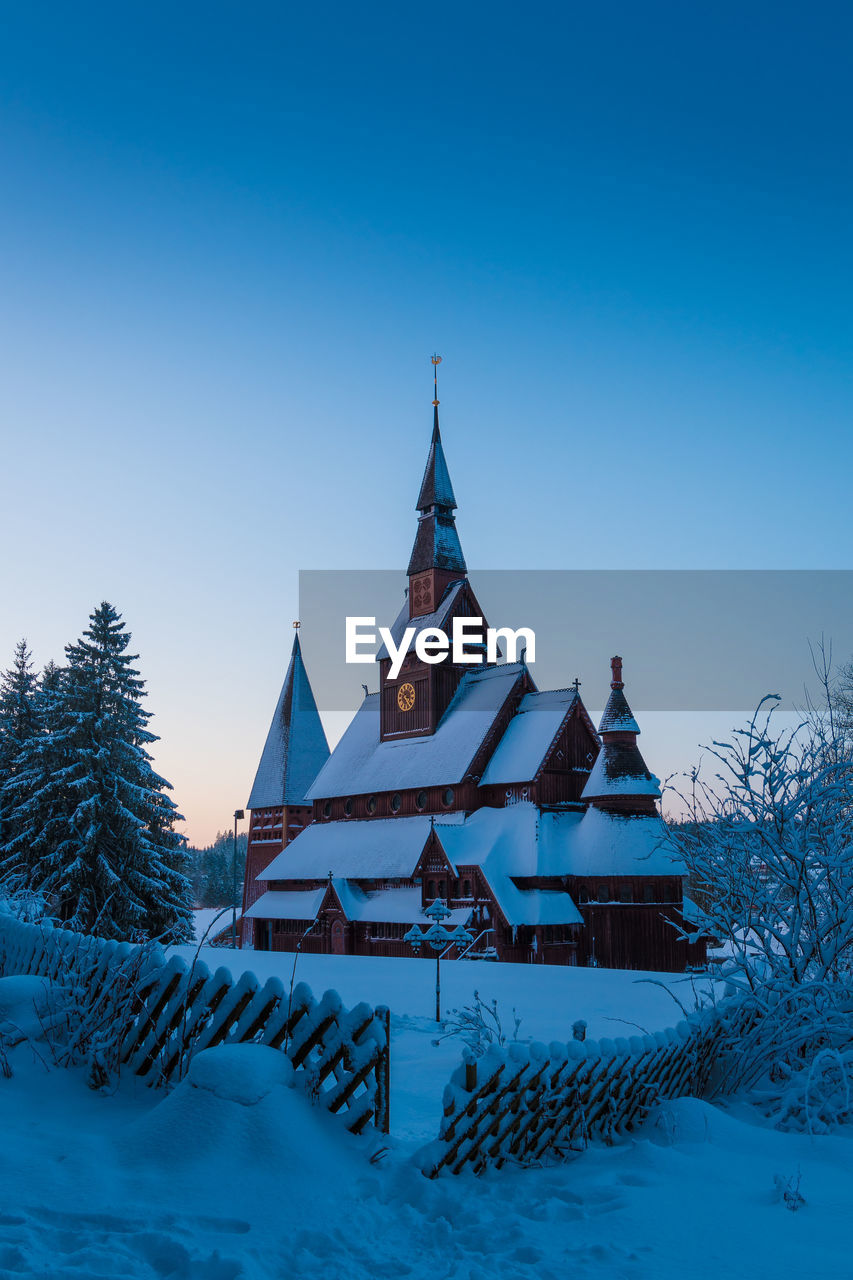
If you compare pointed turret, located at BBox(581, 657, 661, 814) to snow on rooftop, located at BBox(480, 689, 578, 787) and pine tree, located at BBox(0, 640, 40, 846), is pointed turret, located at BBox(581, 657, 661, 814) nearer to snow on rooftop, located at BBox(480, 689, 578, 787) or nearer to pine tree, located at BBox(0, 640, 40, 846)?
snow on rooftop, located at BBox(480, 689, 578, 787)

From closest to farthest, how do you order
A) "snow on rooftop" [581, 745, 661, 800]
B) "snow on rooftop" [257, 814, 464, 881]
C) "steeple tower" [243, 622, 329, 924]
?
"snow on rooftop" [581, 745, 661, 800], "snow on rooftop" [257, 814, 464, 881], "steeple tower" [243, 622, 329, 924]

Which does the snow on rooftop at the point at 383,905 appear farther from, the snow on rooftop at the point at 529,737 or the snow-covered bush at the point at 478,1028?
the snow-covered bush at the point at 478,1028

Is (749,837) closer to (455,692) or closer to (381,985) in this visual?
(381,985)

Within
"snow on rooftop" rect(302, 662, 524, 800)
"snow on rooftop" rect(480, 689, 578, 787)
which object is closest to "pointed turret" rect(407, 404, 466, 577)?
"snow on rooftop" rect(302, 662, 524, 800)

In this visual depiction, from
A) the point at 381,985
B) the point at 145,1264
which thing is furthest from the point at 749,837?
the point at 381,985

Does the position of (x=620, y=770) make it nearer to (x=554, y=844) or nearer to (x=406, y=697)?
(x=554, y=844)

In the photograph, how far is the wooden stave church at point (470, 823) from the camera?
107ft

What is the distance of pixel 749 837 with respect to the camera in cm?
975

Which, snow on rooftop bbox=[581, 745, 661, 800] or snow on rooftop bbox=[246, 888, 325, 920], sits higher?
snow on rooftop bbox=[581, 745, 661, 800]

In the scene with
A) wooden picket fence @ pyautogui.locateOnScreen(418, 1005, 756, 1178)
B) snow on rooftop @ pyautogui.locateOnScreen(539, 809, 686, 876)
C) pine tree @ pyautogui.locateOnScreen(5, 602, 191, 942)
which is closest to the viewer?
wooden picket fence @ pyautogui.locateOnScreen(418, 1005, 756, 1178)

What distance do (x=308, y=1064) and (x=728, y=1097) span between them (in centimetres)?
508

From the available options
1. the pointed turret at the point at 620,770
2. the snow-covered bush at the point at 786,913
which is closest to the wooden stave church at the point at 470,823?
the pointed turret at the point at 620,770

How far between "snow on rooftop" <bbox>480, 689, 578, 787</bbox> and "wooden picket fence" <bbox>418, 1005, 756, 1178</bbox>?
28.3m

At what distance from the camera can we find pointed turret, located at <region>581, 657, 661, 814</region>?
33750 mm
